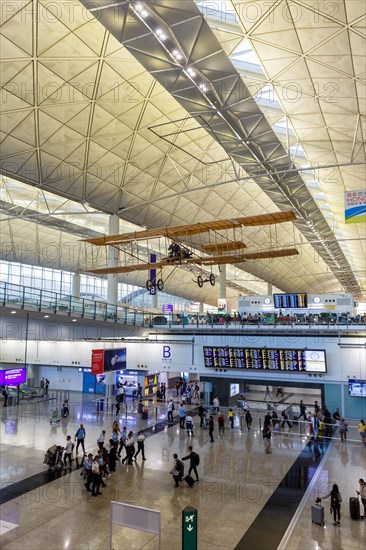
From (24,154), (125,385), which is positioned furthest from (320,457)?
(24,154)

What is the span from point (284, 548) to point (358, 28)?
15531 mm

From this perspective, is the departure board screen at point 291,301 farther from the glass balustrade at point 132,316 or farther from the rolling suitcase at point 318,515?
the rolling suitcase at point 318,515

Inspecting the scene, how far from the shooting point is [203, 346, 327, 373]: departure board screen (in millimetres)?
23703

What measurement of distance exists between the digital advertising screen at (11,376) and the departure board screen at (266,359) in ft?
37.5

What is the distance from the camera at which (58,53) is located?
1794 cm

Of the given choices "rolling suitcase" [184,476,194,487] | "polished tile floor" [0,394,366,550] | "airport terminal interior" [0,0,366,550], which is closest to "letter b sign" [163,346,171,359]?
"airport terminal interior" [0,0,366,550]

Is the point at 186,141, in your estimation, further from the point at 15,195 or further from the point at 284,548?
the point at 284,548

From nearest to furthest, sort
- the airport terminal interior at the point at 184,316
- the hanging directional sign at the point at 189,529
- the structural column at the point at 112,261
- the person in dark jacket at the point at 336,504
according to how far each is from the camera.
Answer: the hanging directional sign at the point at 189,529, the person in dark jacket at the point at 336,504, the airport terminal interior at the point at 184,316, the structural column at the point at 112,261

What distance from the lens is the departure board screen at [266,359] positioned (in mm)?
23703

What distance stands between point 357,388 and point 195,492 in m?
14.1

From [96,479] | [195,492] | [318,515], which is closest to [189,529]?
[318,515]

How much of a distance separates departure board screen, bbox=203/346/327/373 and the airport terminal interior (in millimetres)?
93

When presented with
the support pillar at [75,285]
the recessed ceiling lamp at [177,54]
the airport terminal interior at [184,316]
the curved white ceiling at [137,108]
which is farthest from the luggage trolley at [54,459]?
the support pillar at [75,285]

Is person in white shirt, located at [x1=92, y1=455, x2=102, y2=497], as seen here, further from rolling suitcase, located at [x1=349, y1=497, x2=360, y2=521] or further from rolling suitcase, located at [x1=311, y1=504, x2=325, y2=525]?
rolling suitcase, located at [x1=349, y1=497, x2=360, y2=521]
